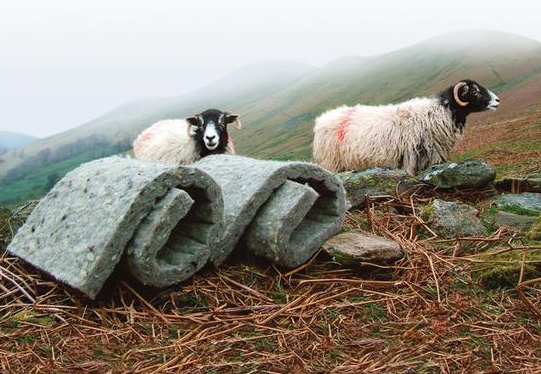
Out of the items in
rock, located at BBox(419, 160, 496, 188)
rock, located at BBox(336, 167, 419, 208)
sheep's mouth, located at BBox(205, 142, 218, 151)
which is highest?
sheep's mouth, located at BBox(205, 142, 218, 151)

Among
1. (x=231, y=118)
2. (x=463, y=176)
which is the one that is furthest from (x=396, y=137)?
(x=463, y=176)

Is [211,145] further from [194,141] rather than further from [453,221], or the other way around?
[453,221]

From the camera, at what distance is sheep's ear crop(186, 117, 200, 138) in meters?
13.8

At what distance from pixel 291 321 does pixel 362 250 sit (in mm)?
1355

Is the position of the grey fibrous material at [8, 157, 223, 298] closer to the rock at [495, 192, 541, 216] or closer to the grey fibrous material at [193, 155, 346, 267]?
the grey fibrous material at [193, 155, 346, 267]

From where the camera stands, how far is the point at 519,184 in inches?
386

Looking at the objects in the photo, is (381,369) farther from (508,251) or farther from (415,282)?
(508,251)

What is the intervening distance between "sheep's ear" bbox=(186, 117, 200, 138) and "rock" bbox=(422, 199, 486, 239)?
7349 millimetres

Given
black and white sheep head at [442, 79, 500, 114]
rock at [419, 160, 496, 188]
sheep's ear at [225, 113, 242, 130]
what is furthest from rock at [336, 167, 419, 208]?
black and white sheep head at [442, 79, 500, 114]

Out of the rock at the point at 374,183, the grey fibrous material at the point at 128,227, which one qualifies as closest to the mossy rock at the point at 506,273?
the grey fibrous material at the point at 128,227

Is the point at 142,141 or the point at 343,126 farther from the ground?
the point at 142,141

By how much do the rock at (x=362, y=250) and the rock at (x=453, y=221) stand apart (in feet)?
4.48

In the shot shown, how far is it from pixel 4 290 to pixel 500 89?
492 feet

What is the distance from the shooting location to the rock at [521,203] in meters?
8.33
